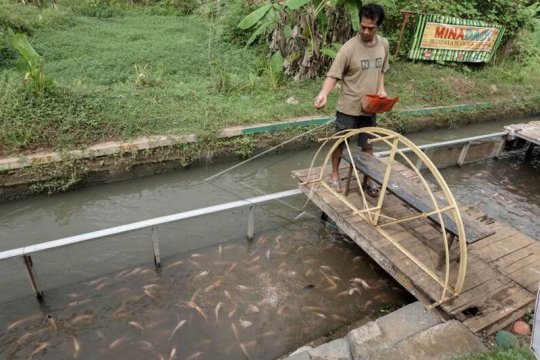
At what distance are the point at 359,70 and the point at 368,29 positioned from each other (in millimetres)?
461

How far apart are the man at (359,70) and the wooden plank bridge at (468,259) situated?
849 millimetres

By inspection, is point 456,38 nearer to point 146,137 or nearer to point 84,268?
point 146,137

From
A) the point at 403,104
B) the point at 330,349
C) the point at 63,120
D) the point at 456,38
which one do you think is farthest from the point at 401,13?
the point at 330,349

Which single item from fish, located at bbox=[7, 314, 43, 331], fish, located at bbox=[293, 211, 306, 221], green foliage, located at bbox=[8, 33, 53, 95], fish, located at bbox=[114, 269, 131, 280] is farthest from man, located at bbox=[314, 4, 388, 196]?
green foliage, located at bbox=[8, 33, 53, 95]

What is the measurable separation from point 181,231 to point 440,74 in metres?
9.55

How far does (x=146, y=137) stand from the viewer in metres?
6.90

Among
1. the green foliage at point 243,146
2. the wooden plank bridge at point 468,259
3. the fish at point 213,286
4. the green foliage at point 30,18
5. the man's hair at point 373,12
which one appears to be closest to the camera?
the wooden plank bridge at point 468,259

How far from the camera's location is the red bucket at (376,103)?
439 cm

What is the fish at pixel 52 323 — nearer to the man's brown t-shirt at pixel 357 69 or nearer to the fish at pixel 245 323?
the fish at pixel 245 323

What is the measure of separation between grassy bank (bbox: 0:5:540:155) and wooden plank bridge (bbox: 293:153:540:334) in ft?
11.8

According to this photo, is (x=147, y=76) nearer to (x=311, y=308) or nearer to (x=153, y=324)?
(x=153, y=324)

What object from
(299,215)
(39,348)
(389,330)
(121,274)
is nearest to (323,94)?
(299,215)

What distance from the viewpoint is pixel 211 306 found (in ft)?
14.8

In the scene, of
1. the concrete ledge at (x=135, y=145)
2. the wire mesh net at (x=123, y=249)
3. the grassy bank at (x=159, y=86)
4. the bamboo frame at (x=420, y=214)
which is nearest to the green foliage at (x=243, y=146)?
the concrete ledge at (x=135, y=145)
